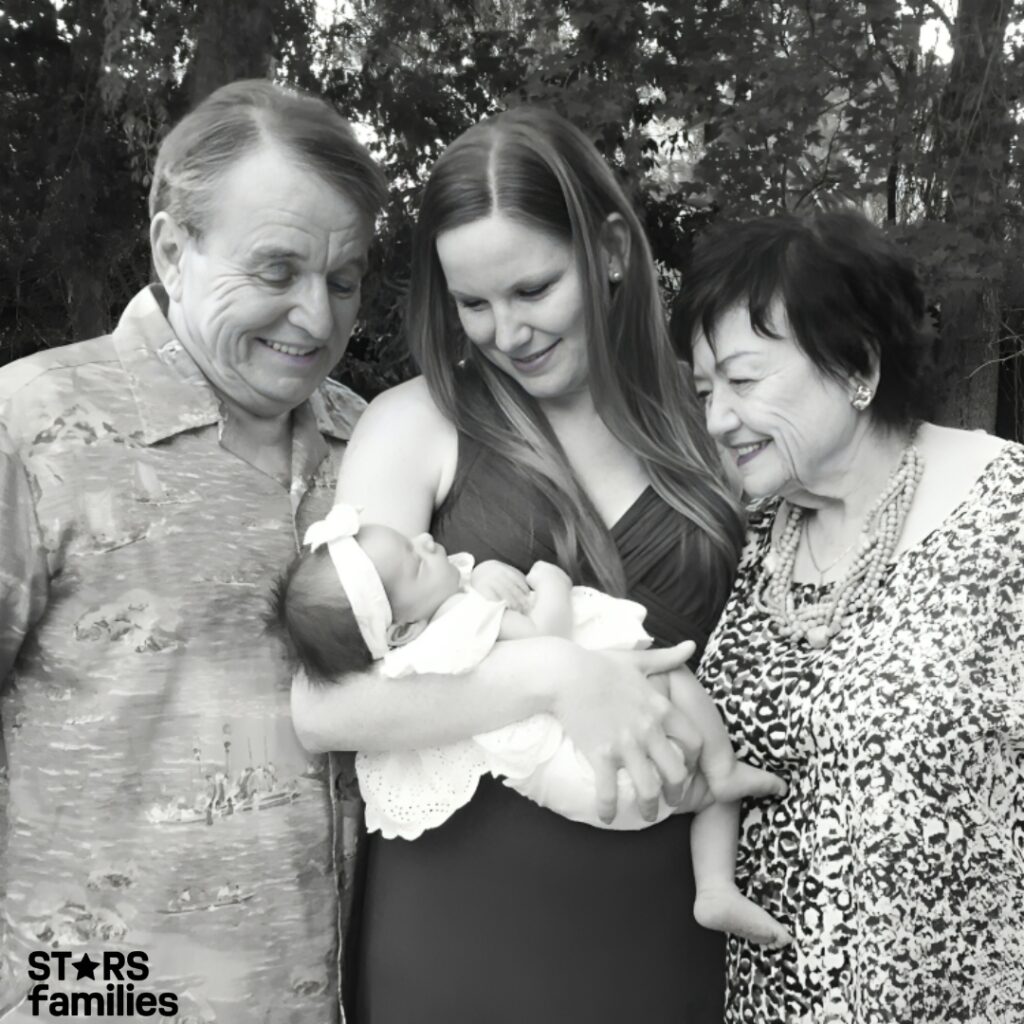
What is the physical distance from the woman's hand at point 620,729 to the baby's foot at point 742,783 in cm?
8

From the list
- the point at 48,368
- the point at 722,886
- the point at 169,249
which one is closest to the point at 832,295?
the point at 722,886

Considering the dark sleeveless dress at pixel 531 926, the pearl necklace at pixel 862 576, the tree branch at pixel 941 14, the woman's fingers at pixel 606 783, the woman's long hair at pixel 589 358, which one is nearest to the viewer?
the woman's fingers at pixel 606 783

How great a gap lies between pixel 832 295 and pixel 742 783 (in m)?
0.90

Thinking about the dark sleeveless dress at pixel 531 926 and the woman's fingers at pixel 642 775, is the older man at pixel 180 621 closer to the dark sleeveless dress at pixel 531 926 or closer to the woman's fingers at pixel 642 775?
the dark sleeveless dress at pixel 531 926

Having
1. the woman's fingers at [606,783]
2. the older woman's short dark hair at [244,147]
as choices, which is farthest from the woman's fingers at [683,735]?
the older woman's short dark hair at [244,147]

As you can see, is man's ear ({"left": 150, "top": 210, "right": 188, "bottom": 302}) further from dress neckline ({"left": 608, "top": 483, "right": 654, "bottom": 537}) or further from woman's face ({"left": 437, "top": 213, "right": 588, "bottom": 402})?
dress neckline ({"left": 608, "top": 483, "right": 654, "bottom": 537})

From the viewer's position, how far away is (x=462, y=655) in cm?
204

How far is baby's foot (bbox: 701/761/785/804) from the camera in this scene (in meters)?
2.12

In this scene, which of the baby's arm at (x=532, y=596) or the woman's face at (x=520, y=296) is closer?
the baby's arm at (x=532, y=596)

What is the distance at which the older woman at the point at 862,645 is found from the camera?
2.02m

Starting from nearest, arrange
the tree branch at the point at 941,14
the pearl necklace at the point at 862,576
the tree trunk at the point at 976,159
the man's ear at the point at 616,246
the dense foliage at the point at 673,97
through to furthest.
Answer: the pearl necklace at the point at 862,576
the man's ear at the point at 616,246
the dense foliage at the point at 673,97
the tree trunk at the point at 976,159
the tree branch at the point at 941,14

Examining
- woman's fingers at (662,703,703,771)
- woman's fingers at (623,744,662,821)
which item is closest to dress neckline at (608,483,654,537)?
woman's fingers at (662,703,703,771)

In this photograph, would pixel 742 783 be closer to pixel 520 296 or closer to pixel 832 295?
pixel 832 295

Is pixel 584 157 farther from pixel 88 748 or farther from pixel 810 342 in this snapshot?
pixel 88 748
